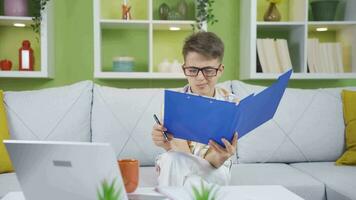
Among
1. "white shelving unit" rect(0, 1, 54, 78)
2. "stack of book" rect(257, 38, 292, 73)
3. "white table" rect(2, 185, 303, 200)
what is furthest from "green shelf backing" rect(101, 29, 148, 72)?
"white table" rect(2, 185, 303, 200)

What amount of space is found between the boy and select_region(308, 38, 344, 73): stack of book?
114 cm

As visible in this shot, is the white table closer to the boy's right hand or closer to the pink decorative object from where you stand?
the boy's right hand

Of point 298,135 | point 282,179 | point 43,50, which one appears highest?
point 43,50

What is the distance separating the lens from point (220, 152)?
4.47 feet

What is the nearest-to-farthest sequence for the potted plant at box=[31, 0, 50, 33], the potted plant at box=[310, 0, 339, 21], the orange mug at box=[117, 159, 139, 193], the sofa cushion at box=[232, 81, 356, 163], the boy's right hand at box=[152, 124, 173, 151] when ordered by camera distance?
the orange mug at box=[117, 159, 139, 193], the boy's right hand at box=[152, 124, 173, 151], the sofa cushion at box=[232, 81, 356, 163], the potted plant at box=[31, 0, 50, 33], the potted plant at box=[310, 0, 339, 21]

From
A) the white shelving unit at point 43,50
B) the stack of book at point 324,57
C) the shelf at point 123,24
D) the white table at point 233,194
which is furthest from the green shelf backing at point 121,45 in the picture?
the white table at point 233,194

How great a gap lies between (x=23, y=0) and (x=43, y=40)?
0.31 meters

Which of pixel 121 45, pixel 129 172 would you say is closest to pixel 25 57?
pixel 121 45

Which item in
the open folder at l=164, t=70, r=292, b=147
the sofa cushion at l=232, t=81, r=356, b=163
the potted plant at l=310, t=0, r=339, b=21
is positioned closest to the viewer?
the open folder at l=164, t=70, r=292, b=147

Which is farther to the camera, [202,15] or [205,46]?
[202,15]

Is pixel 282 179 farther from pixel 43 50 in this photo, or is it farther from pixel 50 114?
pixel 43 50

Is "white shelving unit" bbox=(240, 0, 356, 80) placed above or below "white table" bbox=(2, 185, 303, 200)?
above

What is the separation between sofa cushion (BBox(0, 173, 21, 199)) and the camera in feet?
5.21

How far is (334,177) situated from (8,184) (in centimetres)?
139
